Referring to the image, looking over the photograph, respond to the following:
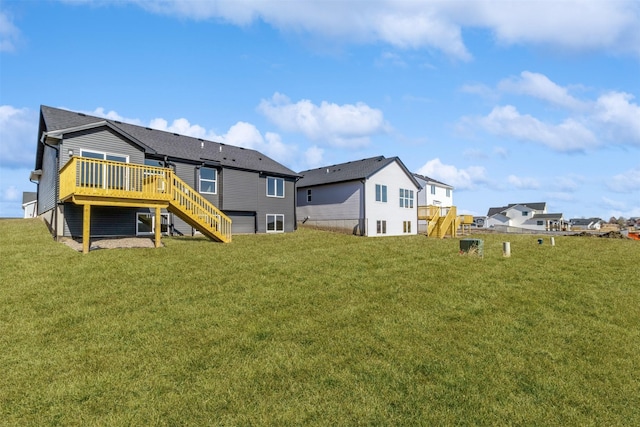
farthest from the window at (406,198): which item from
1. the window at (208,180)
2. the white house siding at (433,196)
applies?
the window at (208,180)

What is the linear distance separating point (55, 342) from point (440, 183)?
2131 inches

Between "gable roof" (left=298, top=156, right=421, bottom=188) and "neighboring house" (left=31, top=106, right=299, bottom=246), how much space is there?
4.76m

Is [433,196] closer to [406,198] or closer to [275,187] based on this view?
[406,198]

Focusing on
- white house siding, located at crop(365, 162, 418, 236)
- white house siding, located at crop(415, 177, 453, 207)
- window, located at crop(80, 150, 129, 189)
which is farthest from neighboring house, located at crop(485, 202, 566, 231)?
window, located at crop(80, 150, 129, 189)

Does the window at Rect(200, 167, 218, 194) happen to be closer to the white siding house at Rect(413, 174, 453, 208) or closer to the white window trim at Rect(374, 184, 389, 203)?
the white window trim at Rect(374, 184, 389, 203)

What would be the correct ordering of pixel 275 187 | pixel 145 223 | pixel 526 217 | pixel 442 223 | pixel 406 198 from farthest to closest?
pixel 526 217
pixel 406 198
pixel 442 223
pixel 275 187
pixel 145 223

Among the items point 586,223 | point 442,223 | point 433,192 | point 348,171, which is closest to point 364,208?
point 348,171

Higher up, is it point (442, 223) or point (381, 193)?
point (381, 193)

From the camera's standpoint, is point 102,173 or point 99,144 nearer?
point 102,173

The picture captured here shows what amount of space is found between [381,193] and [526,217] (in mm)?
72494

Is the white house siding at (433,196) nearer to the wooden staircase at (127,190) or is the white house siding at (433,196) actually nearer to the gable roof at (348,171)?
the gable roof at (348,171)

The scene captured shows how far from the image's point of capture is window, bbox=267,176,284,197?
27594 millimetres

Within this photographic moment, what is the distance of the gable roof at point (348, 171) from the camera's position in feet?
98.7

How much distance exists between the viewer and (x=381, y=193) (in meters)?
31.2
